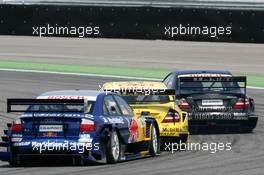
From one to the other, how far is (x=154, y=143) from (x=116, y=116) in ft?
4.78

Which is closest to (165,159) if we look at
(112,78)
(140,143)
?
(140,143)

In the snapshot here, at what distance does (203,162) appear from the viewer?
47.9 ft

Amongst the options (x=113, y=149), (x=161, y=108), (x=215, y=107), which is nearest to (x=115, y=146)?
(x=113, y=149)

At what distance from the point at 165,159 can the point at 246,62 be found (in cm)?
2191

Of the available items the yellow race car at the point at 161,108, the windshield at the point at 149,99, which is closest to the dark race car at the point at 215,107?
the yellow race car at the point at 161,108

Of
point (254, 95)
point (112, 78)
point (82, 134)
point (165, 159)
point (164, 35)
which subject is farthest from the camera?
point (164, 35)

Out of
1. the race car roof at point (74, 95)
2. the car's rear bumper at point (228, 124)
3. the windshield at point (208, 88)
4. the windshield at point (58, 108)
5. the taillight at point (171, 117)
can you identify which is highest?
the race car roof at point (74, 95)

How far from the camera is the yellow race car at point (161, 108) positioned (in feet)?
56.0

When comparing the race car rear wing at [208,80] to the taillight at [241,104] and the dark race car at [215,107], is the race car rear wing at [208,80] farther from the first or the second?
the taillight at [241,104]

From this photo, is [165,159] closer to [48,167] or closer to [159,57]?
[48,167]

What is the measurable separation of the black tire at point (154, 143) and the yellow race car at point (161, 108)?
50 centimetres

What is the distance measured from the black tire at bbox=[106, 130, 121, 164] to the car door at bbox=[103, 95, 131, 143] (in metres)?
0.17

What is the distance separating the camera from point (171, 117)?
676 inches

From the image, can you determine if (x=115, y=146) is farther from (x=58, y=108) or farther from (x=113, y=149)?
(x=58, y=108)
